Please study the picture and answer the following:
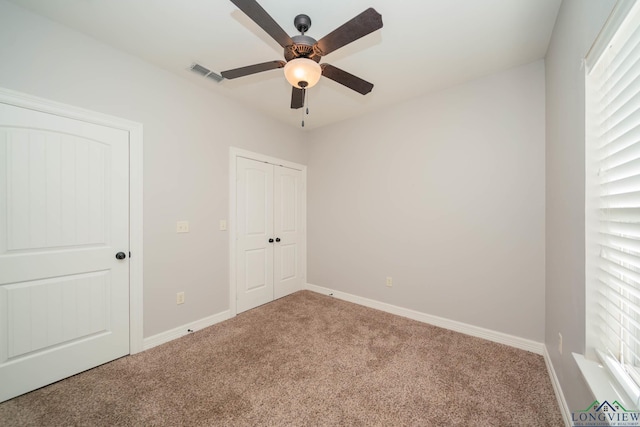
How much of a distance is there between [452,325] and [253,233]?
2.60m

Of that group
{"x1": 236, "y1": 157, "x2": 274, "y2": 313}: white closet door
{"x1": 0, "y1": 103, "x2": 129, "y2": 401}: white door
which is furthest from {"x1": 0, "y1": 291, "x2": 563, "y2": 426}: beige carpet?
{"x1": 236, "y1": 157, "x2": 274, "y2": 313}: white closet door

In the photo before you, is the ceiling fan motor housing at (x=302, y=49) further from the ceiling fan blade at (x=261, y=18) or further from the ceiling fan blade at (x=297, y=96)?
the ceiling fan blade at (x=297, y=96)

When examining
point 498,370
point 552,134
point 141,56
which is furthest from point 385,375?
point 141,56

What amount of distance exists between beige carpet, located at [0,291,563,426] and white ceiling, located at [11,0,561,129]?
2666 mm

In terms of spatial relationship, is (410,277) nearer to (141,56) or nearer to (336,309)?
(336,309)

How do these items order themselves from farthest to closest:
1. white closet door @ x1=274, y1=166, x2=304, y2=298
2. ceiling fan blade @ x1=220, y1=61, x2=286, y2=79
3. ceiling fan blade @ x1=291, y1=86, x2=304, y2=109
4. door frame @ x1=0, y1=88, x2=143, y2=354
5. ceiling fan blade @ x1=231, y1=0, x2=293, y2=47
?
white closet door @ x1=274, y1=166, x2=304, y2=298 < door frame @ x1=0, y1=88, x2=143, y2=354 < ceiling fan blade @ x1=291, y1=86, x2=304, y2=109 < ceiling fan blade @ x1=220, y1=61, x2=286, y2=79 < ceiling fan blade @ x1=231, y1=0, x2=293, y2=47

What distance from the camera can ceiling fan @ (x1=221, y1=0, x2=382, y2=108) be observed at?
1206 millimetres

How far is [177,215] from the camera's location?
2443 millimetres

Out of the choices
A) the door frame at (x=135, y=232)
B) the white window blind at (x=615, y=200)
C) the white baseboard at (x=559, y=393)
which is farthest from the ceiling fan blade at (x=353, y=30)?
the white baseboard at (x=559, y=393)

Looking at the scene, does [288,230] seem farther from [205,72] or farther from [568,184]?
[568,184]

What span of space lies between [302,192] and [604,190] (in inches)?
128

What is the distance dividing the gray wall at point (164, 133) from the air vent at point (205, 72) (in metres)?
0.25

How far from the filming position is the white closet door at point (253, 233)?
9.89 feet

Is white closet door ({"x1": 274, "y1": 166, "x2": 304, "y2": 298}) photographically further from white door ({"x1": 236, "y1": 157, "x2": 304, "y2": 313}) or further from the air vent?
the air vent
